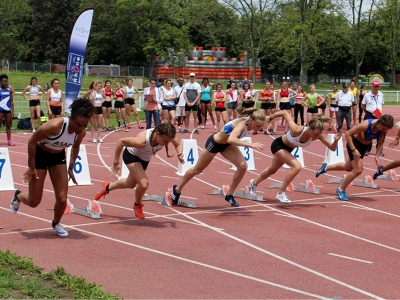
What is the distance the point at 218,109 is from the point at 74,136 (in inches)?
569

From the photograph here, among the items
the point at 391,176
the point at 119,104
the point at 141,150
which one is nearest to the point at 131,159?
the point at 141,150

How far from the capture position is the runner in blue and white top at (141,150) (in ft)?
29.1

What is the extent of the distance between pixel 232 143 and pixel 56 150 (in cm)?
301

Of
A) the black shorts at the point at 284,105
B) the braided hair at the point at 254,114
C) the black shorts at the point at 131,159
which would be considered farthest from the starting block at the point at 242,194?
the black shorts at the point at 284,105

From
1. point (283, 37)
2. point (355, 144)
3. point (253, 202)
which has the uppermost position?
point (283, 37)

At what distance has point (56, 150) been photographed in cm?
802

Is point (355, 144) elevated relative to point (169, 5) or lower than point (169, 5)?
lower

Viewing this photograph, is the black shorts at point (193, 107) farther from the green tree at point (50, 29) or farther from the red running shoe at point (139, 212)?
the green tree at point (50, 29)

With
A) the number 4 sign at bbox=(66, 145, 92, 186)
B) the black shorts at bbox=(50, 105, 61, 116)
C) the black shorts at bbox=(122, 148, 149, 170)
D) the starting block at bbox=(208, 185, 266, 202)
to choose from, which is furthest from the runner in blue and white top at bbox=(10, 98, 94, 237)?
the black shorts at bbox=(50, 105, 61, 116)

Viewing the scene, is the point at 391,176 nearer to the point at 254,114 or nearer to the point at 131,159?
the point at 254,114

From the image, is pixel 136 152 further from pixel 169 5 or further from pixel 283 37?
pixel 169 5

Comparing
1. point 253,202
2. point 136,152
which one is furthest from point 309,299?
point 253,202

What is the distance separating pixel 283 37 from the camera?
171ft

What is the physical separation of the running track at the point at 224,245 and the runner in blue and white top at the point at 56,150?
1.63ft
